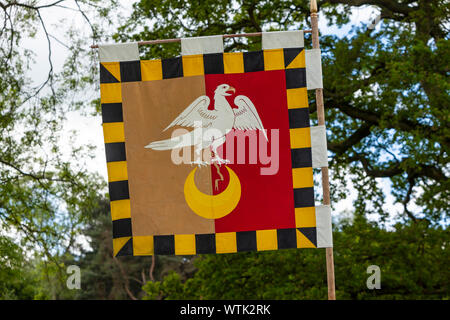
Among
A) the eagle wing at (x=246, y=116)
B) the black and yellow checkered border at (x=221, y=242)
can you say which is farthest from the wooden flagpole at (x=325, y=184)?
the eagle wing at (x=246, y=116)

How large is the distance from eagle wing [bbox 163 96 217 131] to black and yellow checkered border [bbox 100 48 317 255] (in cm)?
20

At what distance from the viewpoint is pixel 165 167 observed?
369 cm

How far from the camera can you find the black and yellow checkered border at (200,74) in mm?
3639

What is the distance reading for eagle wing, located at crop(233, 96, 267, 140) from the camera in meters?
3.67

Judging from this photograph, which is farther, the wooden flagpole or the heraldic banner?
the heraldic banner

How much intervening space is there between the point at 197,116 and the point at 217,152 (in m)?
0.27

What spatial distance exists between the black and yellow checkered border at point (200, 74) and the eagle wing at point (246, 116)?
0.65 ft

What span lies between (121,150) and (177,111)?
1.47 ft

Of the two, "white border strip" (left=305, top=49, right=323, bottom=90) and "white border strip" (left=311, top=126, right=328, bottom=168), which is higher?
"white border strip" (left=305, top=49, right=323, bottom=90)
